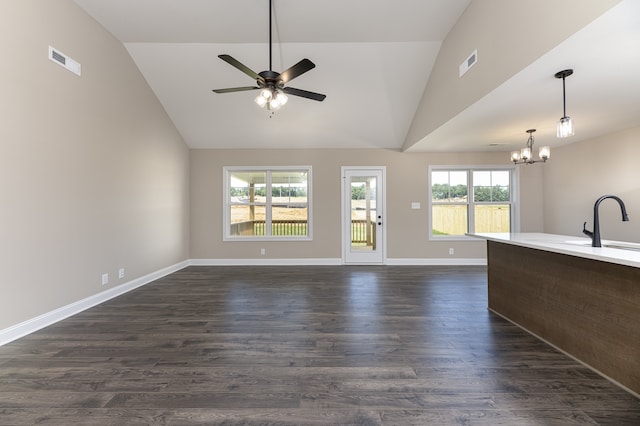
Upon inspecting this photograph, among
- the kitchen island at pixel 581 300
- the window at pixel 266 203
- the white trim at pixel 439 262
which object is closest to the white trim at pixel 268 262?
the window at pixel 266 203

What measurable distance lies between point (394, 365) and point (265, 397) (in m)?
0.97

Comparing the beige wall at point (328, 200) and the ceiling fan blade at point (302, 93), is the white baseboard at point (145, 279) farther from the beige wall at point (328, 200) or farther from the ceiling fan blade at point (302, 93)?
the ceiling fan blade at point (302, 93)

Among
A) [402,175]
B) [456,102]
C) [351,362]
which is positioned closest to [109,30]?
[456,102]

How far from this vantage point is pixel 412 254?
19.8 ft

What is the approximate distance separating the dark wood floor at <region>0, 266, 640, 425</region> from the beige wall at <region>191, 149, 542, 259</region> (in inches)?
99.6

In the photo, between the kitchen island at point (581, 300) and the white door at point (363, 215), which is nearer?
the kitchen island at point (581, 300)

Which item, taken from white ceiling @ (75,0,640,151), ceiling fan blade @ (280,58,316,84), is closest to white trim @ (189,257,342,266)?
white ceiling @ (75,0,640,151)

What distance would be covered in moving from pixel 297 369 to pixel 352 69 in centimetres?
411

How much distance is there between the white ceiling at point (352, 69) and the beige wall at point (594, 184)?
313 millimetres

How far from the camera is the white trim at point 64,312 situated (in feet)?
8.41

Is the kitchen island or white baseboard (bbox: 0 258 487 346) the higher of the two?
the kitchen island

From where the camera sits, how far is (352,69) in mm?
4363

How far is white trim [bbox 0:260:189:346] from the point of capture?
8.41 ft

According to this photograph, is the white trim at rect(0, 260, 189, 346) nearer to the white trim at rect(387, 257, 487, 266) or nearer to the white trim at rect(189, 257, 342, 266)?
the white trim at rect(189, 257, 342, 266)
